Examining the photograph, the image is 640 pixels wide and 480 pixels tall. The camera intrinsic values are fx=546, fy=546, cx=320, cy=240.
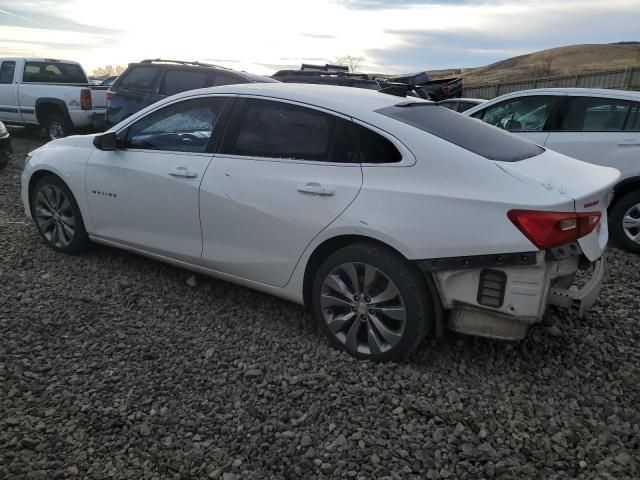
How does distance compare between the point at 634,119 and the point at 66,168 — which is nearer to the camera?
the point at 66,168

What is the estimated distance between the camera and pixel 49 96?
1134cm

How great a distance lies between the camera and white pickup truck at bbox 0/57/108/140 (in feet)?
36.5

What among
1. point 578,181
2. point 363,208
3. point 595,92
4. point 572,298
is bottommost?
point 572,298

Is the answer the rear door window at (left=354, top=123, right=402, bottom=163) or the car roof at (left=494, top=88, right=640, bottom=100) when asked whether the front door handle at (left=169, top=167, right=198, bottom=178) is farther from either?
the car roof at (left=494, top=88, right=640, bottom=100)

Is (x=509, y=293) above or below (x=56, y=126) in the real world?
below

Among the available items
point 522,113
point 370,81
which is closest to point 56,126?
point 370,81

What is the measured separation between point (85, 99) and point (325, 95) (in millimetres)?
9153

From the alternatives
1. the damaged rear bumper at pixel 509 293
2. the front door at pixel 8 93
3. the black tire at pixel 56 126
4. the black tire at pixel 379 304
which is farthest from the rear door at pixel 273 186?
the front door at pixel 8 93

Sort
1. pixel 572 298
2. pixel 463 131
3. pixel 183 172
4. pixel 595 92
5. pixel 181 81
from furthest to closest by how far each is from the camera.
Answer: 1. pixel 181 81
2. pixel 595 92
3. pixel 183 172
4. pixel 463 131
5. pixel 572 298

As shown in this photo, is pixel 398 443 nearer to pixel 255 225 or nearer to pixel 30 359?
pixel 255 225

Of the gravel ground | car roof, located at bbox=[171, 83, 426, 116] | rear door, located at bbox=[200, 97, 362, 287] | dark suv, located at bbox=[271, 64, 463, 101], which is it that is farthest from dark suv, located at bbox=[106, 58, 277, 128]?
the gravel ground

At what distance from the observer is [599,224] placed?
3.13m

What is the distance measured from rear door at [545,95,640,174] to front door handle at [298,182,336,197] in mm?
3810

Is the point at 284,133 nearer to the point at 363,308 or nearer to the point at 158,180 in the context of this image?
the point at 158,180
